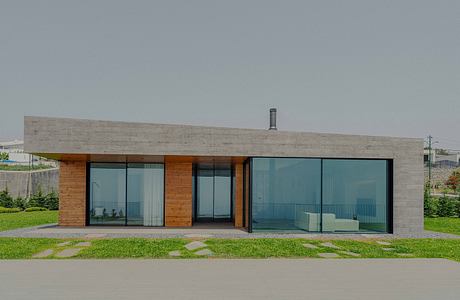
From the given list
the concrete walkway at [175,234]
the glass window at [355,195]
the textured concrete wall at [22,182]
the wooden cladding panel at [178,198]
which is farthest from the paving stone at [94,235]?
the textured concrete wall at [22,182]

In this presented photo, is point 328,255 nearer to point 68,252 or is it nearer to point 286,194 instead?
point 286,194

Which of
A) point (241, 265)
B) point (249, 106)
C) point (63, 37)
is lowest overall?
point (241, 265)

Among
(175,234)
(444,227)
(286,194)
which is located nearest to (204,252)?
(175,234)

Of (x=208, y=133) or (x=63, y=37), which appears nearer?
(x=208, y=133)

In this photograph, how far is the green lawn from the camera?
9789mm

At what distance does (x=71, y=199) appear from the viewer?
15852 mm

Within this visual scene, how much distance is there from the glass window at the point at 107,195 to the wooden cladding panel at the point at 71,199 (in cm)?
37

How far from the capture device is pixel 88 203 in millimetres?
16109

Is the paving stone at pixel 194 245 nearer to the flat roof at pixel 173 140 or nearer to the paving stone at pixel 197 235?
the paving stone at pixel 197 235

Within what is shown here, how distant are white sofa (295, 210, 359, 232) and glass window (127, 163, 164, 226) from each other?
5.03 m

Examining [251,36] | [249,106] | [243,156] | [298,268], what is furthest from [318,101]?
[298,268]

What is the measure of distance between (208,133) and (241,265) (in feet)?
18.8

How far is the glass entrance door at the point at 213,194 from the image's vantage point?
18892 millimetres

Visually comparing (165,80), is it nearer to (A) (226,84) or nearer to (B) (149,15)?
(A) (226,84)
